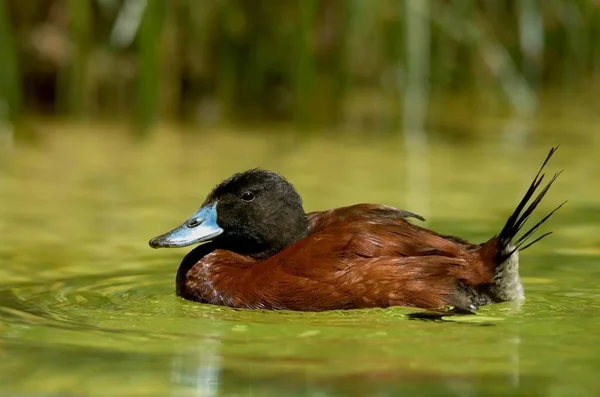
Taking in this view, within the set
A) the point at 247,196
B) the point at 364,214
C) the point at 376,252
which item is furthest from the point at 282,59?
the point at 376,252

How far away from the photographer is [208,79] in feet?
35.6

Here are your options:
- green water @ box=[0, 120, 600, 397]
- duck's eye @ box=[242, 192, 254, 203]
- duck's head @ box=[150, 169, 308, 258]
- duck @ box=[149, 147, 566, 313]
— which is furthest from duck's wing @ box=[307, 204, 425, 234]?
green water @ box=[0, 120, 600, 397]

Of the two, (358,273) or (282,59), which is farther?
(282,59)

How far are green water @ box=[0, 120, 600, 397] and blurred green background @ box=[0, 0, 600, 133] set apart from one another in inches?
21.6

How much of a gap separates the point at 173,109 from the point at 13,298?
5.87m

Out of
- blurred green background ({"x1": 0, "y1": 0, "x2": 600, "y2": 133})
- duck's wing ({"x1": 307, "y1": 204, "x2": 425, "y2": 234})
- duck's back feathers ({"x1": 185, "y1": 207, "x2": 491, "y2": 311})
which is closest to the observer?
duck's back feathers ({"x1": 185, "y1": 207, "x2": 491, "y2": 311})

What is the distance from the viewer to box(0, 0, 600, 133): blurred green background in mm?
8781

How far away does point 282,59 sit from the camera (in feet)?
32.8

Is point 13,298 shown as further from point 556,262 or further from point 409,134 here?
point 409,134

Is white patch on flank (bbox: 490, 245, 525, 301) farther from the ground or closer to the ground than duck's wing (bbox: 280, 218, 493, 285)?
closer to the ground

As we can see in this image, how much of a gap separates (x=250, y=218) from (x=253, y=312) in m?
0.66

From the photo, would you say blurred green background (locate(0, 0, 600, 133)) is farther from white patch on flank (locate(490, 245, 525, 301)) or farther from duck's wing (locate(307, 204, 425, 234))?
white patch on flank (locate(490, 245, 525, 301))

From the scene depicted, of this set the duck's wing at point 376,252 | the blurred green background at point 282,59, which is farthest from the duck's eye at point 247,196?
the blurred green background at point 282,59

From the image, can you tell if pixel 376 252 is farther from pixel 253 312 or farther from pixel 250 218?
pixel 250 218
